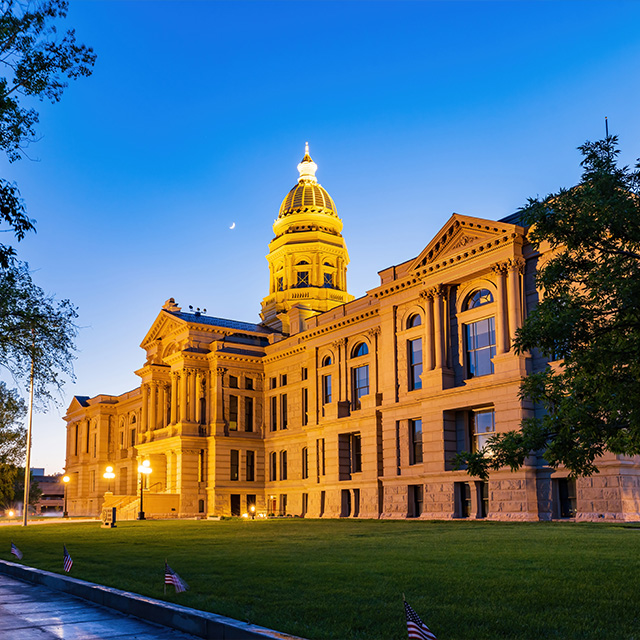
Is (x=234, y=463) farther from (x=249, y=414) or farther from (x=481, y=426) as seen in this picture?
(x=481, y=426)

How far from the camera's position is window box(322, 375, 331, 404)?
59.4 metres

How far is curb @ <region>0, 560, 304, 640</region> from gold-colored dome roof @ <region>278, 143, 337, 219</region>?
231 feet

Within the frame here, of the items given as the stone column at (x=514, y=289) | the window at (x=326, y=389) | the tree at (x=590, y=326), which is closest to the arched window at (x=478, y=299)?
the stone column at (x=514, y=289)

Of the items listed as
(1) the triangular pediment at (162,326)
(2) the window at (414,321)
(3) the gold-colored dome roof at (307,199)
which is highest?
(3) the gold-colored dome roof at (307,199)

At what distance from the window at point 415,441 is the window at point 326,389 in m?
13.4

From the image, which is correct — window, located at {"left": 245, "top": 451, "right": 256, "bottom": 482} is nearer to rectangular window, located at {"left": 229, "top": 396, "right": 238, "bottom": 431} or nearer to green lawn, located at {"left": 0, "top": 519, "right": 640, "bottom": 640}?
rectangular window, located at {"left": 229, "top": 396, "right": 238, "bottom": 431}

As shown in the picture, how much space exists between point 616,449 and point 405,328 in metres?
35.5

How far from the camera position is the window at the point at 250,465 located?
69.4 metres

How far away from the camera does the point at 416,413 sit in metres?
45.9

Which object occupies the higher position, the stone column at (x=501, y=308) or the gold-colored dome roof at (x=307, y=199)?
the gold-colored dome roof at (x=307, y=199)

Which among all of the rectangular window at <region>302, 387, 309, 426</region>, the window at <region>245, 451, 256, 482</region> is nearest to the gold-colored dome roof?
the rectangular window at <region>302, 387, 309, 426</region>

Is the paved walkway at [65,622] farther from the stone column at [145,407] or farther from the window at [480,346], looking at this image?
the stone column at [145,407]

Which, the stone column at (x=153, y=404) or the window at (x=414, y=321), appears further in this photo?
the stone column at (x=153, y=404)

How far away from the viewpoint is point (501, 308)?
40000mm
